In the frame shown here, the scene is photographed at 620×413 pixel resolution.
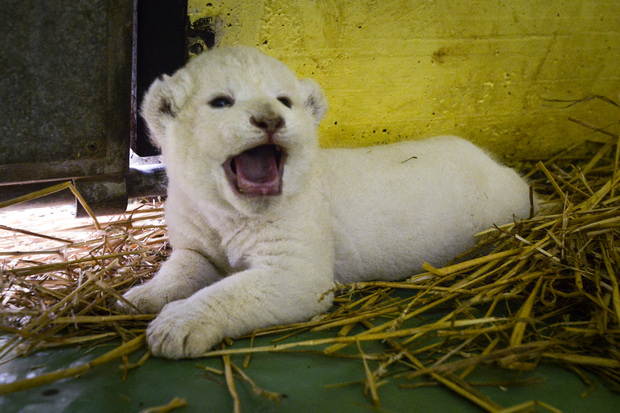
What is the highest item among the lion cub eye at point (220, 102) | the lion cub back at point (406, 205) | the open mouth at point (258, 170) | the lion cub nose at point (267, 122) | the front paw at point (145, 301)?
the lion cub eye at point (220, 102)

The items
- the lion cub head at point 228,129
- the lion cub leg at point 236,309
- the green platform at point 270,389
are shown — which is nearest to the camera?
the green platform at point 270,389

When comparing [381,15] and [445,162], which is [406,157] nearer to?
[445,162]

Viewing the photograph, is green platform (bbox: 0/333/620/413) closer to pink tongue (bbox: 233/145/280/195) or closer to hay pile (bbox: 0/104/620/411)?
hay pile (bbox: 0/104/620/411)

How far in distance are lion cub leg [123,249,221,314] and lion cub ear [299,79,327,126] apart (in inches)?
42.0

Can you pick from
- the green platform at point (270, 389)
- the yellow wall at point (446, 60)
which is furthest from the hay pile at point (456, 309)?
the yellow wall at point (446, 60)

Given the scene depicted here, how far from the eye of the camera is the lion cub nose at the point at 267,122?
231cm

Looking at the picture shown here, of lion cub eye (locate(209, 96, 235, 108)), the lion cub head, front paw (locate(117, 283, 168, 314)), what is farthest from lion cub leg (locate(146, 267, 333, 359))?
lion cub eye (locate(209, 96, 235, 108))

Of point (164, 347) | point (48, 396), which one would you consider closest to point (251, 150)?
point (164, 347)

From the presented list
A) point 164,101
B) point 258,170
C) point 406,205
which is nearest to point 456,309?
point 406,205

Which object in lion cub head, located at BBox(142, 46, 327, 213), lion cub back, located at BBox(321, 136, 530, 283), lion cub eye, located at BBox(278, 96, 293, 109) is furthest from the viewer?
A: lion cub back, located at BBox(321, 136, 530, 283)

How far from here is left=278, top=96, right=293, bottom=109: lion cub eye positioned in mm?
2631

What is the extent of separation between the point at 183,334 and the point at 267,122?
3.34ft

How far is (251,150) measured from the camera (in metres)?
2.58

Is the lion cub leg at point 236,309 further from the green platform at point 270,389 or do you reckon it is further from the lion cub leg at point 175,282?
the lion cub leg at point 175,282
